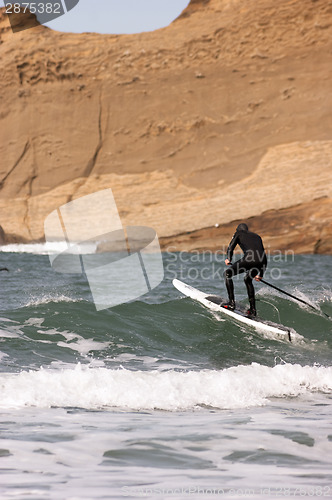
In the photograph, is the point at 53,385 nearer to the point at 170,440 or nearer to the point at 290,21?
the point at 170,440

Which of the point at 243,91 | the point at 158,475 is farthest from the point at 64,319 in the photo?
the point at 243,91

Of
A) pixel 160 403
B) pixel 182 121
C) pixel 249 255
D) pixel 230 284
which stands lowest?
pixel 160 403

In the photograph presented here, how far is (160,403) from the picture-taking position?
22.8ft

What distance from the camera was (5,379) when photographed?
719 centimetres

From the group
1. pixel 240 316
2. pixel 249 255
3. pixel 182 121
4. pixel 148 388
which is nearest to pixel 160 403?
pixel 148 388

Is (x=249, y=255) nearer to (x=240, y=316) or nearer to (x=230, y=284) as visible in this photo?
(x=230, y=284)

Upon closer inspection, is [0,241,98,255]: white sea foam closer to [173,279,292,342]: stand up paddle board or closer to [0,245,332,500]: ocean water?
[173,279,292,342]: stand up paddle board

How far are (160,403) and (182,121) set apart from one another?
122 ft

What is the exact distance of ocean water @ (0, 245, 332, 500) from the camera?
4715mm

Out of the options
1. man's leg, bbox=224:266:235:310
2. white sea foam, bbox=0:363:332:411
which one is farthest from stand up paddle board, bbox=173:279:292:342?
white sea foam, bbox=0:363:332:411

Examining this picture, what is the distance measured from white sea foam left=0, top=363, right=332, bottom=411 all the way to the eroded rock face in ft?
91.3

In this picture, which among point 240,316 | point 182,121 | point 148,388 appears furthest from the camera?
point 182,121

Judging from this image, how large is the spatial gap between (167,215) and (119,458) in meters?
34.2

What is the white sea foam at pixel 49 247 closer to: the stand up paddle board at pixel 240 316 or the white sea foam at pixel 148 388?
the stand up paddle board at pixel 240 316
